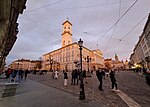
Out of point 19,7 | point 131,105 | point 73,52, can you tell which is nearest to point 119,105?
point 131,105

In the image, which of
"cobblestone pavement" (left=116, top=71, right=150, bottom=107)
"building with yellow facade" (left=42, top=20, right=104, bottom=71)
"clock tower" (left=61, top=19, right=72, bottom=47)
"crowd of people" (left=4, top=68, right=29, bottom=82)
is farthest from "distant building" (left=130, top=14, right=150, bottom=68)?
"clock tower" (left=61, top=19, right=72, bottom=47)

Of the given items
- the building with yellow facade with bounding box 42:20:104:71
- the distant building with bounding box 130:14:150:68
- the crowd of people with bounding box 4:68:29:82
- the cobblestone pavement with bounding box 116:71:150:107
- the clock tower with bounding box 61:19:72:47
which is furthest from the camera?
the clock tower with bounding box 61:19:72:47

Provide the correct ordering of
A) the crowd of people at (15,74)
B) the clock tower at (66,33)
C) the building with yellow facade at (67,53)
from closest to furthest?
the crowd of people at (15,74) < the building with yellow facade at (67,53) < the clock tower at (66,33)

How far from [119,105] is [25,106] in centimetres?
507

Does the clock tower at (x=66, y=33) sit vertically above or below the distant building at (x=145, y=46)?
above

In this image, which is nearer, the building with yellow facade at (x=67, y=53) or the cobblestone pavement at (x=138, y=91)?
the cobblestone pavement at (x=138, y=91)

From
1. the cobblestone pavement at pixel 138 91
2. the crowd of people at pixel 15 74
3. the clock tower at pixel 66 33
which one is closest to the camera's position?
the cobblestone pavement at pixel 138 91

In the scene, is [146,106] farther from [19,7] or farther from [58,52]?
[58,52]

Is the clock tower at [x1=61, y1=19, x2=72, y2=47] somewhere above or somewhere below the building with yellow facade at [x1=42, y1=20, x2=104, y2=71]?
above

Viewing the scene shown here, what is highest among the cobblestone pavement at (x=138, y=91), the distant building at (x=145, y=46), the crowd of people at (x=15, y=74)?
the distant building at (x=145, y=46)

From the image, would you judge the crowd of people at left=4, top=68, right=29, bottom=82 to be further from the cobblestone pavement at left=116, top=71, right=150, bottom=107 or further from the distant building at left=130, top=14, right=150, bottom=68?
the distant building at left=130, top=14, right=150, bottom=68

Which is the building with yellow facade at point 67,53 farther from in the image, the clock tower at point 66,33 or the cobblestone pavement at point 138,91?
the cobblestone pavement at point 138,91

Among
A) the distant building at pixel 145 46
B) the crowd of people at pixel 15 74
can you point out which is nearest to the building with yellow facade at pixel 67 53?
the distant building at pixel 145 46

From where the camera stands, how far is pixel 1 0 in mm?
4098
